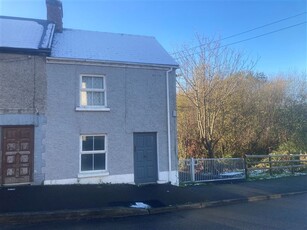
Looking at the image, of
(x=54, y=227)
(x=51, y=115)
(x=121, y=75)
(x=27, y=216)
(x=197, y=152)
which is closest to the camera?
(x=54, y=227)

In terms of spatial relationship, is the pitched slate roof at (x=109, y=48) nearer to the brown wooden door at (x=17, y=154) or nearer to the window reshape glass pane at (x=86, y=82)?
the window reshape glass pane at (x=86, y=82)

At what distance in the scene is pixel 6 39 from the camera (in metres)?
12.3

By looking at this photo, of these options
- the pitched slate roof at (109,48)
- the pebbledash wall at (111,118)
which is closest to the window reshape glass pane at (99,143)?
the pebbledash wall at (111,118)

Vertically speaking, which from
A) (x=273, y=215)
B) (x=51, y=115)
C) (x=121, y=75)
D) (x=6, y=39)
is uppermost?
(x=6, y=39)

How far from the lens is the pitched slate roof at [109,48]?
12.8m

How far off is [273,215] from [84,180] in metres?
7.27

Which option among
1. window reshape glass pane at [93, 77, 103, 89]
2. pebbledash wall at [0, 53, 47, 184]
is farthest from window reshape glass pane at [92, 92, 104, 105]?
pebbledash wall at [0, 53, 47, 184]

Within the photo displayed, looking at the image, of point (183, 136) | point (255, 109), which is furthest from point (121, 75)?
point (255, 109)

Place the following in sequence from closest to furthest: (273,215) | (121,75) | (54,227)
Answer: (54,227)
(273,215)
(121,75)

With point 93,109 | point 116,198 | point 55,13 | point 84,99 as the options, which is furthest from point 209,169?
point 55,13

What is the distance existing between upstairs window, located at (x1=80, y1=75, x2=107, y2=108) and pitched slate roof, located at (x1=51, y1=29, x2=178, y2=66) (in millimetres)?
882

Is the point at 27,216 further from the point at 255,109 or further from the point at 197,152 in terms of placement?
the point at 255,109

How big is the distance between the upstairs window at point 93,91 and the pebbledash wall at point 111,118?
23 centimetres

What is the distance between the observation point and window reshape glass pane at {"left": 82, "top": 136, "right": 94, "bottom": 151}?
12.3m
